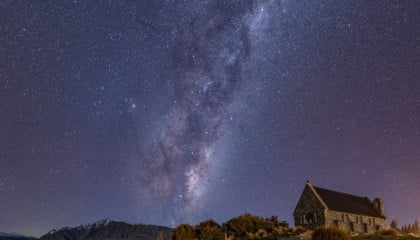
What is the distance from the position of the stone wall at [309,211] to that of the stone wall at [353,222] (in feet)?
3.89

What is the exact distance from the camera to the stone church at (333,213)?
58.3 meters

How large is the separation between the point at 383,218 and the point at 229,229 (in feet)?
94.8

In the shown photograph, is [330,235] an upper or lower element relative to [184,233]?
lower

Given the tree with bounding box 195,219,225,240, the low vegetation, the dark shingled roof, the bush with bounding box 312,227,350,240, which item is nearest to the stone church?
the dark shingled roof

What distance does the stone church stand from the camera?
191 feet

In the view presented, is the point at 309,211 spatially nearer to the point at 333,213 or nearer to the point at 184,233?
the point at 333,213

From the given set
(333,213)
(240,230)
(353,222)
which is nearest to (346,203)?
(353,222)

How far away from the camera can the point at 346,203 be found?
2496 inches

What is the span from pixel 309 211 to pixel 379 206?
15.8 meters

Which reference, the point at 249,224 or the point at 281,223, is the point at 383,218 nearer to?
the point at 281,223

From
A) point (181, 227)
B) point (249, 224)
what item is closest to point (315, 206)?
point (249, 224)

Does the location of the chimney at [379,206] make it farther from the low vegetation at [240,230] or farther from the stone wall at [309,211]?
the low vegetation at [240,230]

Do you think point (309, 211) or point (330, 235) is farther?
point (309, 211)

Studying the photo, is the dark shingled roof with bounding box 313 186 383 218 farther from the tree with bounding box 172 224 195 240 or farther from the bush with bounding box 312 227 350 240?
the bush with bounding box 312 227 350 240
